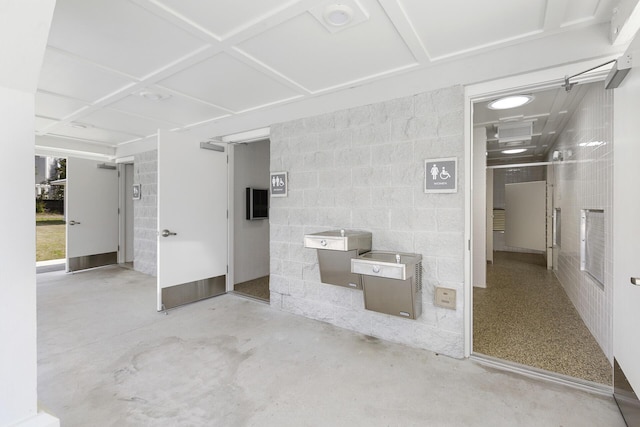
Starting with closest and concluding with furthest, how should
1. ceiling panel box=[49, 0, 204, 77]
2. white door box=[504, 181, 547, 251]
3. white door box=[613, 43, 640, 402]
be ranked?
white door box=[613, 43, 640, 402] < ceiling panel box=[49, 0, 204, 77] < white door box=[504, 181, 547, 251]

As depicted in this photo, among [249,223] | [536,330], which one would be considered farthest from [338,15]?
[249,223]

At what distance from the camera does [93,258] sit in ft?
19.3

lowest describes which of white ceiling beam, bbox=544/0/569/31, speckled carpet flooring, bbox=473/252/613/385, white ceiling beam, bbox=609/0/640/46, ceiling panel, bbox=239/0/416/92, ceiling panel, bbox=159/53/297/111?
speckled carpet flooring, bbox=473/252/613/385

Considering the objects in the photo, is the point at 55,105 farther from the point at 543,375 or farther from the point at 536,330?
the point at 536,330

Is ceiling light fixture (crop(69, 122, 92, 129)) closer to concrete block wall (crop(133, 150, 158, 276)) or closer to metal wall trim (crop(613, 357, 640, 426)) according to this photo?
concrete block wall (crop(133, 150, 158, 276))

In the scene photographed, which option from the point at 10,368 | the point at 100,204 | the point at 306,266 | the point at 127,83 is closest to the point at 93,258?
the point at 100,204

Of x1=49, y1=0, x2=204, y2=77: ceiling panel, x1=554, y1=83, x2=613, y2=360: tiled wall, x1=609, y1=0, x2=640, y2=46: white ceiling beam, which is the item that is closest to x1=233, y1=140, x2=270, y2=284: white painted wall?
x1=49, y1=0, x2=204, y2=77: ceiling panel

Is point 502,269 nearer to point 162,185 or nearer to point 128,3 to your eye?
point 162,185

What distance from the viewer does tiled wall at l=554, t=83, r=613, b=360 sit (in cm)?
246

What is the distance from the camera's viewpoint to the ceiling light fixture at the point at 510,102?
319 centimetres

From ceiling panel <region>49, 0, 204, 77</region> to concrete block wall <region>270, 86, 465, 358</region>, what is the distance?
1473 millimetres

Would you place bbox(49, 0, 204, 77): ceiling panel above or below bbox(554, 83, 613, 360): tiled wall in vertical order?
above

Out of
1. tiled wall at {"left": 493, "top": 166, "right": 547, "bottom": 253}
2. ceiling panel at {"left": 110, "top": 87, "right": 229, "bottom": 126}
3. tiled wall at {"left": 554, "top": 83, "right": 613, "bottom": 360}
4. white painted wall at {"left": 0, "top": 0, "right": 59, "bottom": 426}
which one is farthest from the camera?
tiled wall at {"left": 493, "top": 166, "right": 547, "bottom": 253}

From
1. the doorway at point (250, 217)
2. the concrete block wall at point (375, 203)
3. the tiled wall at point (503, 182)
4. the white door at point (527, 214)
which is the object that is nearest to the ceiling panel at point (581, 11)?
the concrete block wall at point (375, 203)
